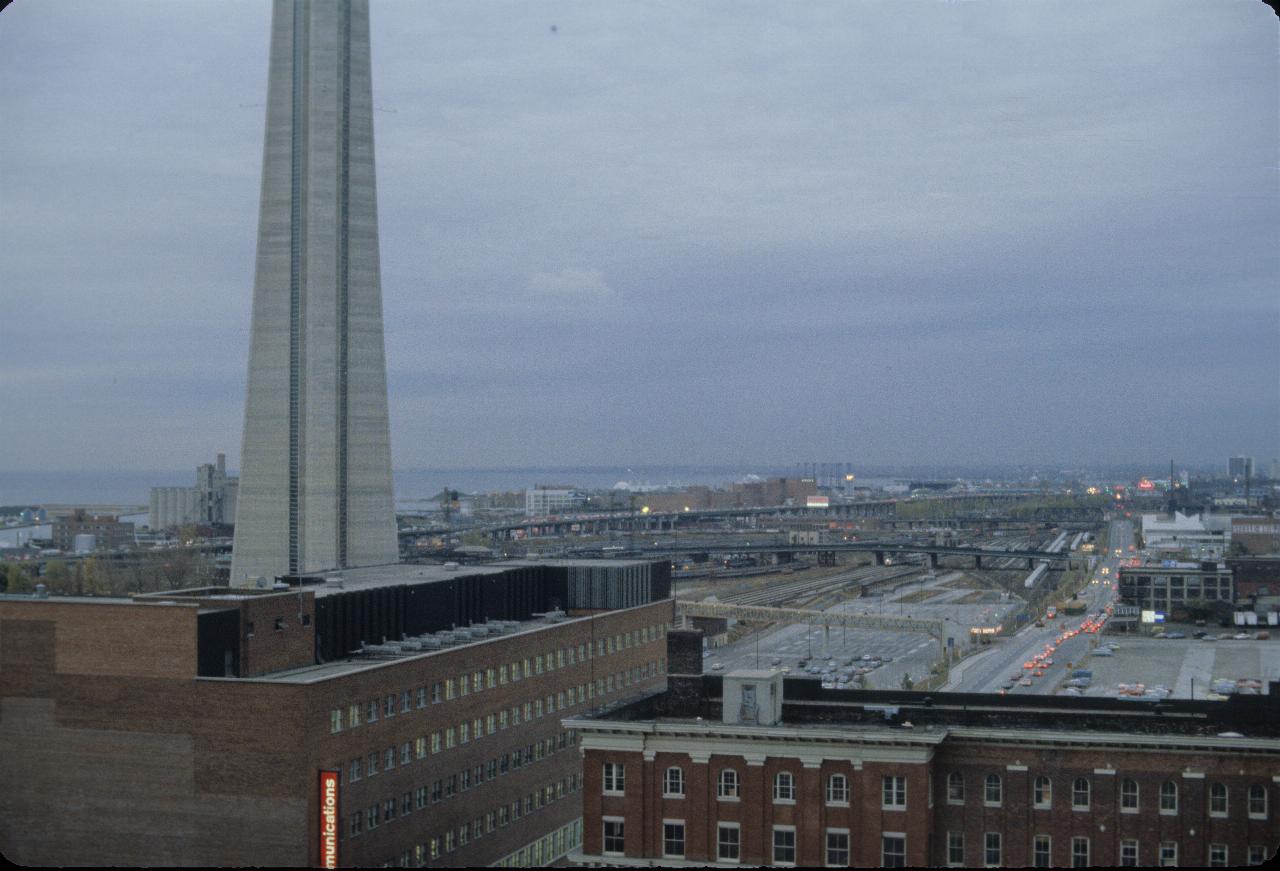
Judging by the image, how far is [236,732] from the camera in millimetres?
44688

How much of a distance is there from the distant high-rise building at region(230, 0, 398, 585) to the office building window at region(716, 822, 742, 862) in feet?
149

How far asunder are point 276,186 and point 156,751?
4437cm

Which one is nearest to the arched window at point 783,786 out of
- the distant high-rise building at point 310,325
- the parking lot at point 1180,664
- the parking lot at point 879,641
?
the distant high-rise building at point 310,325

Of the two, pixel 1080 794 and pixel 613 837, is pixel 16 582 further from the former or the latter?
pixel 1080 794

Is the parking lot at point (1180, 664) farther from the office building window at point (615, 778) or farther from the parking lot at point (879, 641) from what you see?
the office building window at point (615, 778)

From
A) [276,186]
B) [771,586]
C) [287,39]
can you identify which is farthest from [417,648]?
[771,586]

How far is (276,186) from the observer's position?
3282 inches

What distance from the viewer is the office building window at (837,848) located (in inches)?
1561

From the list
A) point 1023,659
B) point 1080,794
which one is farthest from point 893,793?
point 1023,659

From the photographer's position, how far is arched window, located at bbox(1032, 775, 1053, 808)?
39906 millimetres

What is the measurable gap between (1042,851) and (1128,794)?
2589mm

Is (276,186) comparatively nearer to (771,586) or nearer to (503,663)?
(503,663)

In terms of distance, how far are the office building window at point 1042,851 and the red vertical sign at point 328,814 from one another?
1849cm

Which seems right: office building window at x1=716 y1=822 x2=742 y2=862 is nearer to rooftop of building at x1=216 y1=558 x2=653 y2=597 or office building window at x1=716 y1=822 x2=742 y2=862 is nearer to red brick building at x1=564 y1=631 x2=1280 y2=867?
red brick building at x1=564 y1=631 x2=1280 y2=867
